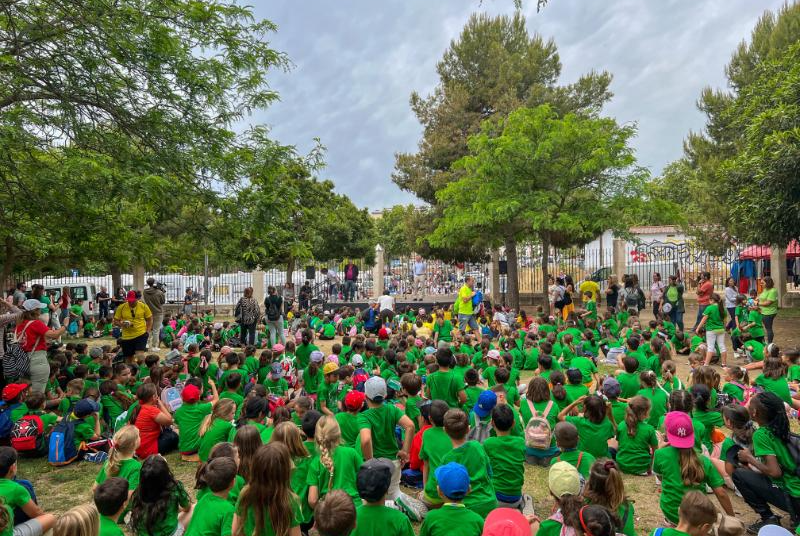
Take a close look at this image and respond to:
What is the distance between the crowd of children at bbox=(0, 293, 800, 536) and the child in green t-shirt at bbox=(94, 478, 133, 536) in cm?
1

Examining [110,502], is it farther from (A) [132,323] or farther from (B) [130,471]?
(A) [132,323]

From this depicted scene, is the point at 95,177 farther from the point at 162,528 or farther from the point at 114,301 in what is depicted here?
the point at 114,301

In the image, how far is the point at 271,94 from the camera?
8.04 m

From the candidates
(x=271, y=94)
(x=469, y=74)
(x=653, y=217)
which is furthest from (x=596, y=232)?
(x=271, y=94)

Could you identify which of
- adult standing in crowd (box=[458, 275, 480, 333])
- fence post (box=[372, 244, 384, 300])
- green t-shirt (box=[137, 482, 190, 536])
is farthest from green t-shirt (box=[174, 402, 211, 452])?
fence post (box=[372, 244, 384, 300])

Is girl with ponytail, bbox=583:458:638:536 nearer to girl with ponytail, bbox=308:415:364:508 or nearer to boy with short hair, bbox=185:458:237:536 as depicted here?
girl with ponytail, bbox=308:415:364:508

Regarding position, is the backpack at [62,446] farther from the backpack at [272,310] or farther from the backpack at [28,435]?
the backpack at [272,310]

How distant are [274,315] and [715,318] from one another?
31.2 ft

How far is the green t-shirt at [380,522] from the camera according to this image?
3.10 metres

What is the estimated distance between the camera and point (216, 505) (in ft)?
11.1

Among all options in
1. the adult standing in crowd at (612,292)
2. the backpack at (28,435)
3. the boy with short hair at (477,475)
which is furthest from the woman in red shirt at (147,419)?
the adult standing in crowd at (612,292)

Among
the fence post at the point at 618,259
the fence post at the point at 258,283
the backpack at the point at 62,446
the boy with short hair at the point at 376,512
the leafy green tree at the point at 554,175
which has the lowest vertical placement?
the backpack at the point at 62,446

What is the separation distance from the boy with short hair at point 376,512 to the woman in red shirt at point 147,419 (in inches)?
142

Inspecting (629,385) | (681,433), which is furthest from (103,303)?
(681,433)
